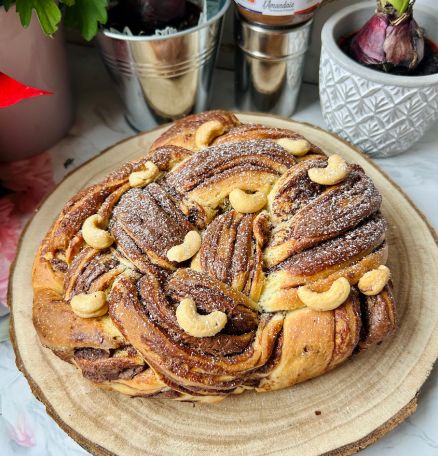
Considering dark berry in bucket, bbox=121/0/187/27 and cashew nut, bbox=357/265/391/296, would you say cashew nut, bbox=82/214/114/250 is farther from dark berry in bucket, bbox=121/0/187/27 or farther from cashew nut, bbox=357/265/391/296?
dark berry in bucket, bbox=121/0/187/27

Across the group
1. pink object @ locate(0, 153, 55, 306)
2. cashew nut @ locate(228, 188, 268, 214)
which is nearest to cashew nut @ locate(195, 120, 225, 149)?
cashew nut @ locate(228, 188, 268, 214)

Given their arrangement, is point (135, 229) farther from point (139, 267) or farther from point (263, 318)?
point (263, 318)

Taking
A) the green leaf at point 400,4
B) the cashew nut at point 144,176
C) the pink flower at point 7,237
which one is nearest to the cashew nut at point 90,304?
the cashew nut at point 144,176

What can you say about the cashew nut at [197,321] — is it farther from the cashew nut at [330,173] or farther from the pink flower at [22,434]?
the pink flower at [22,434]

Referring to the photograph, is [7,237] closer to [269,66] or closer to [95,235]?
[95,235]

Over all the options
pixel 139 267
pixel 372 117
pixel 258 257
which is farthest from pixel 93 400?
pixel 372 117
